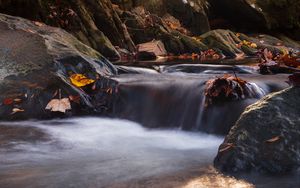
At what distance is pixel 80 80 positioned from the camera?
5.34 m

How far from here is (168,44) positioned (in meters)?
11.8

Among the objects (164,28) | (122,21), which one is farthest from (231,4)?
(122,21)

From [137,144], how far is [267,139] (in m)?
1.46

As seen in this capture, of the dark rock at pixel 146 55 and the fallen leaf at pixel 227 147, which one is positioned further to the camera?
the dark rock at pixel 146 55

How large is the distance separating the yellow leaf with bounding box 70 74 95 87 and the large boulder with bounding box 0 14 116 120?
79 mm

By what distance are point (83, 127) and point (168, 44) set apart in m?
7.60

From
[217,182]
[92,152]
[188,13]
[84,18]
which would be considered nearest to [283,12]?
[188,13]

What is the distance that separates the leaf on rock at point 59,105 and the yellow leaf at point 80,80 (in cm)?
44

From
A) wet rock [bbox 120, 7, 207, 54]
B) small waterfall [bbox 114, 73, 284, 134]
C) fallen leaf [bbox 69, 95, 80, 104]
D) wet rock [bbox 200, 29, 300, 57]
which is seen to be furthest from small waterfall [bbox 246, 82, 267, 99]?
wet rock [bbox 200, 29, 300, 57]

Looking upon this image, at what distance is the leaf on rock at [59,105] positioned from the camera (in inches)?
190

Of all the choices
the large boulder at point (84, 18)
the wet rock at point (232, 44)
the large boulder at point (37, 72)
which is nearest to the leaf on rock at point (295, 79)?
the large boulder at point (37, 72)

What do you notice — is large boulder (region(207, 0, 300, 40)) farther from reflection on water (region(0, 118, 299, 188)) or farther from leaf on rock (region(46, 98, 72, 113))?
reflection on water (region(0, 118, 299, 188))

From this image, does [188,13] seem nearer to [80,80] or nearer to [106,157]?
[80,80]

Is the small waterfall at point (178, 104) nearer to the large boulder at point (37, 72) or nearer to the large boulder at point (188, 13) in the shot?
the large boulder at point (37, 72)
